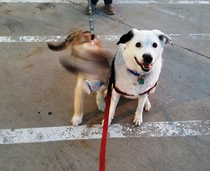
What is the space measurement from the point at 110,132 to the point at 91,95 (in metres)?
0.66

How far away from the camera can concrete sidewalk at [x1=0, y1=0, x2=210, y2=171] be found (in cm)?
219

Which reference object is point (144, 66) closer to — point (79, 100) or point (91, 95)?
point (79, 100)

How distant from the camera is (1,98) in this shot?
8.95 ft

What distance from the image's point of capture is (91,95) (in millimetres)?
2873

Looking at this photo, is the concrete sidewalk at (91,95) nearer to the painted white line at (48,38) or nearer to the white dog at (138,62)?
the painted white line at (48,38)

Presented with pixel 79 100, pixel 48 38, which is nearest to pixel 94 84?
pixel 79 100

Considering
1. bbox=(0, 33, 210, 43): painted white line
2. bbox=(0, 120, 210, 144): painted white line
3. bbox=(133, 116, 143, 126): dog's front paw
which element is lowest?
bbox=(0, 120, 210, 144): painted white line

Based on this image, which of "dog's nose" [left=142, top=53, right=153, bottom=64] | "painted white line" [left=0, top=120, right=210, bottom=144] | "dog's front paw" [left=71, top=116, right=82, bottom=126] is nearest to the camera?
"dog's nose" [left=142, top=53, right=153, bottom=64]

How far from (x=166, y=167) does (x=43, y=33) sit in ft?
10.6

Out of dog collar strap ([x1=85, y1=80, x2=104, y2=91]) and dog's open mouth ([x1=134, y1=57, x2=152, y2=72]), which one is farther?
dog collar strap ([x1=85, y1=80, x2=104, y2=91])

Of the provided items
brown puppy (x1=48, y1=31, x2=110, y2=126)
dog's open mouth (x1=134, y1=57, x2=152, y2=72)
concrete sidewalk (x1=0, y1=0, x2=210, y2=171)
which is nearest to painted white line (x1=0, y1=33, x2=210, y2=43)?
concrete sidewalk (x1=0, y1=0, x2=210, y2=171)

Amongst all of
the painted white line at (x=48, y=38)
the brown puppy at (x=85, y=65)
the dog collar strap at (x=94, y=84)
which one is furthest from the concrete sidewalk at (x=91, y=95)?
the dog collar strap at (x=94, y=84)

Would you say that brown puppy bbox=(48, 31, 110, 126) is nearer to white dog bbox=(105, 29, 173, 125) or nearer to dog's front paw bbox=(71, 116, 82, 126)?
dog's front paw bbox=(71, 116, 82, 126)

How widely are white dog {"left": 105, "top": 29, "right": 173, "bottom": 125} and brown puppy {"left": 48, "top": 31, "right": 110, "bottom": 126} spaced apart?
0.53ft
